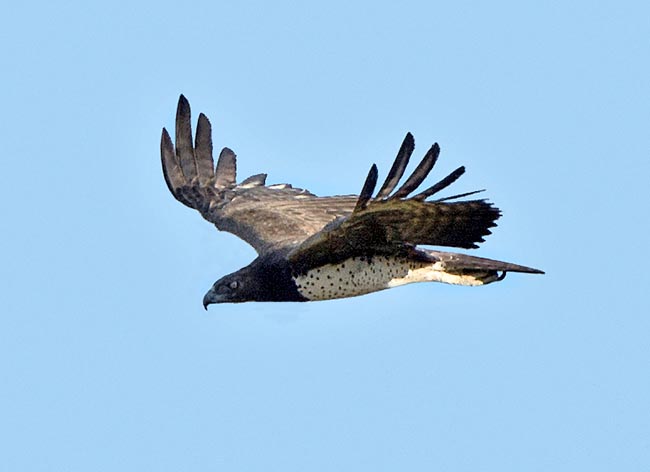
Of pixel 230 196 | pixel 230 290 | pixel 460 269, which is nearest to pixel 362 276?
pixel 460 269

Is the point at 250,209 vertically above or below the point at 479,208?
above

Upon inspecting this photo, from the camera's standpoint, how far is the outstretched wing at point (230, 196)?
620 inches

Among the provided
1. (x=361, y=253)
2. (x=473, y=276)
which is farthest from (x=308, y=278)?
(x=473, y=276)

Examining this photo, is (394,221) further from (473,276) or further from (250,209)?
(250,209)

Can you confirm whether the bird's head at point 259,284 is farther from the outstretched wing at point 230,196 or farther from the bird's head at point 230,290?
the outstretched wing at point 230,196

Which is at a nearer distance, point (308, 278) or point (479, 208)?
point (479, 208)

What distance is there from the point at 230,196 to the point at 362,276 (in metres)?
3.09

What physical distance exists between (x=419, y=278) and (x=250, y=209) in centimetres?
266

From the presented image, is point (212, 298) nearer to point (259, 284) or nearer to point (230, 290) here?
point (230, 290)

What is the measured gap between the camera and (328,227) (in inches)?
510

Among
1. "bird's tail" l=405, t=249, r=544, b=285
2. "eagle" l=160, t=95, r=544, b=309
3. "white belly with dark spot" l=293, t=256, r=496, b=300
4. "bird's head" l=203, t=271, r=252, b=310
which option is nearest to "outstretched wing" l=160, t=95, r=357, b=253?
"eagle" l=160, t=95, r=544, b=309

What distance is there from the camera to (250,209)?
16125mm

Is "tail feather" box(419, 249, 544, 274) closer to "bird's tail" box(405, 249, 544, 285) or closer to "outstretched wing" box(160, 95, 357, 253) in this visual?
"bird's tail" box(405, 249, 544, 285)

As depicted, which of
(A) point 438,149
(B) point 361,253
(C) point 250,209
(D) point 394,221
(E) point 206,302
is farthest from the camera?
(C) point 250,209
